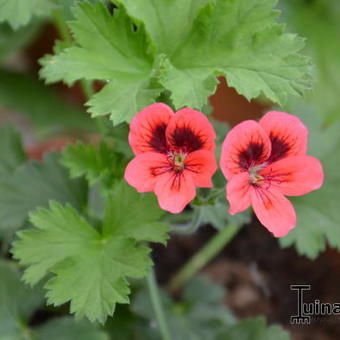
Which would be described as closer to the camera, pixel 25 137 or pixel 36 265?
pixel 36 265

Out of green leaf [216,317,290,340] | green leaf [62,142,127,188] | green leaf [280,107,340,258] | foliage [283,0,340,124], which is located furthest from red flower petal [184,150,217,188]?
foliage [283,0,340,124]

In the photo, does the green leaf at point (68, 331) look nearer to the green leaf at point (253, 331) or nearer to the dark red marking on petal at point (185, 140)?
the green leaf at point (253, 331)

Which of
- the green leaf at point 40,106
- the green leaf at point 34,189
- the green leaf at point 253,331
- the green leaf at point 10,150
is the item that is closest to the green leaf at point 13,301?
the green leaf at point 34,189

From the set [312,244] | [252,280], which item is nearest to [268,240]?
[252,280]

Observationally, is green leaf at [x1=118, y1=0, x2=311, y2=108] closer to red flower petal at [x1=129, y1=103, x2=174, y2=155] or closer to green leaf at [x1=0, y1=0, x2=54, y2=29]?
red flower petal at [x1=129, y1=103, x2=174, y2=155]

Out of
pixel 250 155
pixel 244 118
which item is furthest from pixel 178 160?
pixel 244 118

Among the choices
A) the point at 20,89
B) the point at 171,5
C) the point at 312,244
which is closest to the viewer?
the point at 171,5

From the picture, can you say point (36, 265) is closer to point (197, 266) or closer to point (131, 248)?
point (131, 248)

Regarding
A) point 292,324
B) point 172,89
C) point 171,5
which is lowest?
point 292,324

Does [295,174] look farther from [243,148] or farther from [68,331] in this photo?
[68,331]
